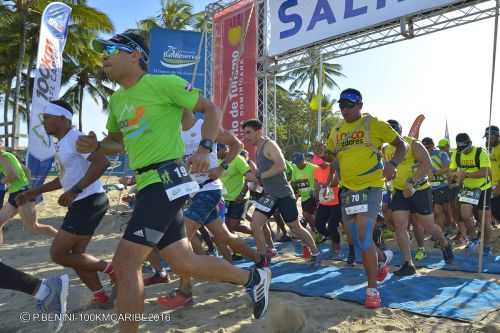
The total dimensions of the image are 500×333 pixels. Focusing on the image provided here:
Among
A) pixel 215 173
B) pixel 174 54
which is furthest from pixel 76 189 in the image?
pixel 174 54

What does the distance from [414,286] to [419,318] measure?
1087 millimetres

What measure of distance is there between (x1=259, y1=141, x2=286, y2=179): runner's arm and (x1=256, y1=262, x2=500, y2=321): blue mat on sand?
120 cm

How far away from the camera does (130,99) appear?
2643mm

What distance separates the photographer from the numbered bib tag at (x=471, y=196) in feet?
22.0

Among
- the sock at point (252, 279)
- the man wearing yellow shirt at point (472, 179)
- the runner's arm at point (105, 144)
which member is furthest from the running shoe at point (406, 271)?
the runner's arm at point (105, 144)

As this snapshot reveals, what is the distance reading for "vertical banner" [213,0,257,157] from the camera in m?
11.5

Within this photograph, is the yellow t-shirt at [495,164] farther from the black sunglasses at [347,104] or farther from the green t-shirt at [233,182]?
the black sunglasses at [347,104]

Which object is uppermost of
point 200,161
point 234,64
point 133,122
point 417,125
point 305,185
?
point 234,64

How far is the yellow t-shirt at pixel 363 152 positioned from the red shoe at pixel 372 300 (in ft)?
3.00

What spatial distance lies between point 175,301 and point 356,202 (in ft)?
5.97

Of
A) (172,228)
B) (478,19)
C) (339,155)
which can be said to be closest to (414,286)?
(339,155)

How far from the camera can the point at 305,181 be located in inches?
328

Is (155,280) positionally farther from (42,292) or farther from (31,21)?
(31,21)

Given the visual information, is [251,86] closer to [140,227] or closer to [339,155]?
[339,155]
